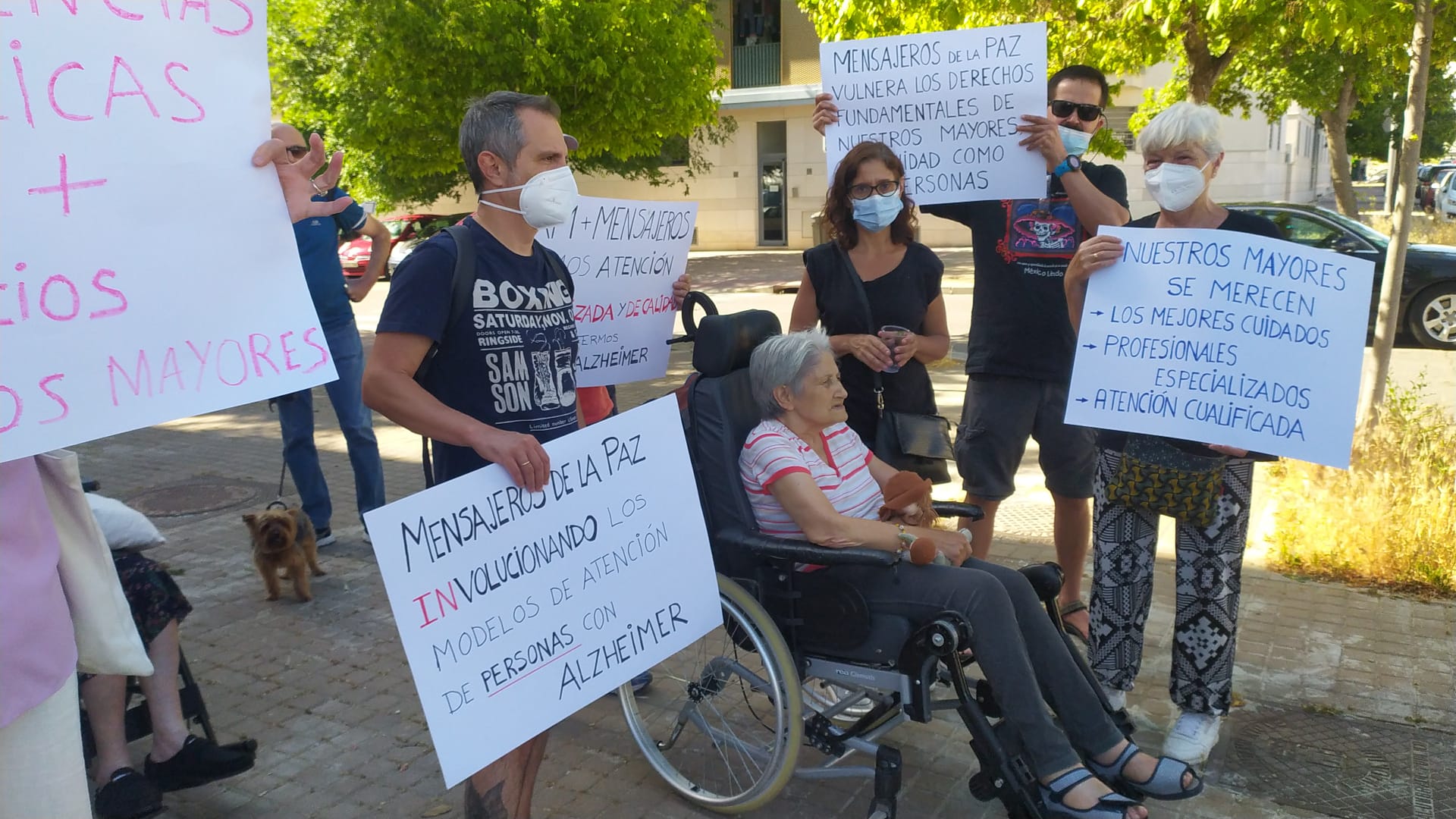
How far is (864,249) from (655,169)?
23345mm

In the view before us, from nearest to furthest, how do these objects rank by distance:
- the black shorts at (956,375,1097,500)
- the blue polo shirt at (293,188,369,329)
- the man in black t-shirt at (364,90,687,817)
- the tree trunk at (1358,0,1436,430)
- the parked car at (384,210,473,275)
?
the man in black t-shirt at (364,90,687,817) → the black shorts at (956,375,1097,500) → the blue polo shirt at (293,188,369,329) → the tree trunk at (1358,0,1436,430) → the parked car at (384,210,473,275)

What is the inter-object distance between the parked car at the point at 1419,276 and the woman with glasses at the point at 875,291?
884 cm

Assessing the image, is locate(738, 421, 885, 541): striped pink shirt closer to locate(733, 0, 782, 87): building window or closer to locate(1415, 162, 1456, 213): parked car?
locate(733, 0, 782, 87): building window

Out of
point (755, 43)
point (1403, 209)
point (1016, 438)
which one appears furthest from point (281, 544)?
point (755, 43)

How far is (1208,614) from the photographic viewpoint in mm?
3387

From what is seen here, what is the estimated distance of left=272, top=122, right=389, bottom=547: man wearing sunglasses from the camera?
5.34m

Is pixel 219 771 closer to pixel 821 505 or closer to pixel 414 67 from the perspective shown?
pixel 821 505

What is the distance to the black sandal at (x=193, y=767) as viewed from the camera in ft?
10.5

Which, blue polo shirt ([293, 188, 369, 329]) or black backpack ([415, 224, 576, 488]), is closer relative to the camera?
black backpack ([415, 224, 576, 488])

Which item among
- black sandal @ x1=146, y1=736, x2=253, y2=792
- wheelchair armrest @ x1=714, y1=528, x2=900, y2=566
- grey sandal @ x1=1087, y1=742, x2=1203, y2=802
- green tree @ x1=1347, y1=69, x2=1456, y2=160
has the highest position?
green tree @ x1=1347, y1=69, x2=1456, y2=160

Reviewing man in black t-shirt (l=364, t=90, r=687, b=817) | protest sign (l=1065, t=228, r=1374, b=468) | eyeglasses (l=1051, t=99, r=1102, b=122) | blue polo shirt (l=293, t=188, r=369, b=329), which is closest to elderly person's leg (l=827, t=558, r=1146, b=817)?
protest sign (l=1065, t=228, r=1374, b=468)

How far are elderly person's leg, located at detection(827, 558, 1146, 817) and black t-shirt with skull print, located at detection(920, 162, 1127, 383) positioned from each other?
127cm

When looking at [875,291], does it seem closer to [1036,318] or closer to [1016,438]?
[1036,318]

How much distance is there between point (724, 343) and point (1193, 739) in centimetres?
190
